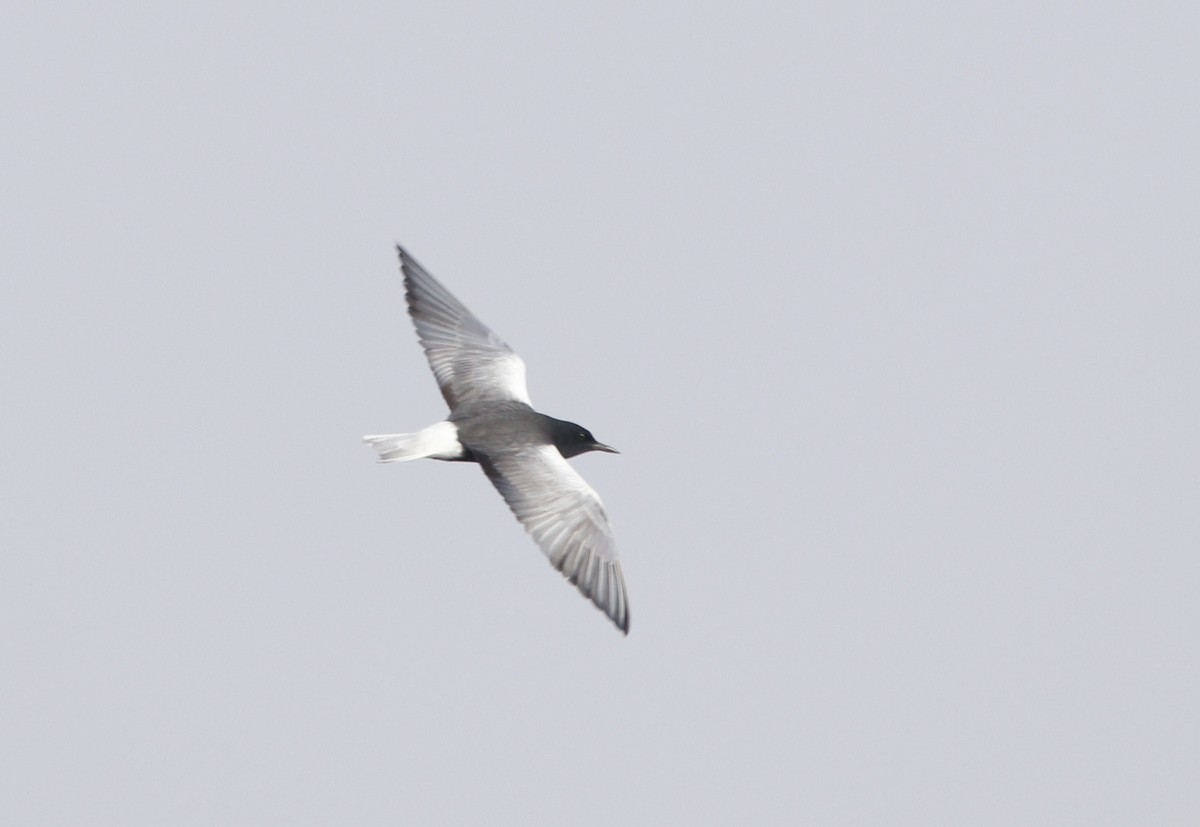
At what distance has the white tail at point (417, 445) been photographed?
16.4 metres

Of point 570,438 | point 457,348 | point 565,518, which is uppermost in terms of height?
point 457,348

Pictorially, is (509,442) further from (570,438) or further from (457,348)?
→ (457,348)

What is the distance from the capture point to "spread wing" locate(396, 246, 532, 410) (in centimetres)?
1834

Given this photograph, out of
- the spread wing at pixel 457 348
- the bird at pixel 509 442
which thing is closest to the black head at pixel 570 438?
the bird at pixel 509 442

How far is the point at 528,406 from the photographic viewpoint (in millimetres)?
18047

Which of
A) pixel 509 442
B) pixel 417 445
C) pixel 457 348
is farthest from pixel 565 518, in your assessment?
pixel 457 348

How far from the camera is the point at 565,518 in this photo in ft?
52.9

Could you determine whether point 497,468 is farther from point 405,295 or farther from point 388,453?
point 405,295

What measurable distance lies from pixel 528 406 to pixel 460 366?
1.12 metres

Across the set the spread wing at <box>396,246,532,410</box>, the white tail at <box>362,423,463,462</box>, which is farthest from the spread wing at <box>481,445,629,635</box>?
the spread wing at <box>396,246,532,410</box>

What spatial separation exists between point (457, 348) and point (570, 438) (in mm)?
2186

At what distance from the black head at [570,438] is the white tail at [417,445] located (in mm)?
1197

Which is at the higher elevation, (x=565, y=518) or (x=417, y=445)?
(x=417, y=445)

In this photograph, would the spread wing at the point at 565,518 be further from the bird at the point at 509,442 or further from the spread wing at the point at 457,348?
the spread wing at the point at 457,348
